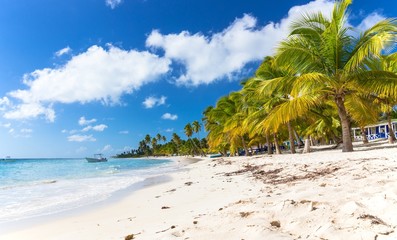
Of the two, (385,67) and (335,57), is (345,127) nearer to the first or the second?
(335,57)

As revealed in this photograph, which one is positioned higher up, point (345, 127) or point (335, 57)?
point (335, 57)

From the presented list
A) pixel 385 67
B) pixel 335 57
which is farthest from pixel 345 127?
pixel 385 67

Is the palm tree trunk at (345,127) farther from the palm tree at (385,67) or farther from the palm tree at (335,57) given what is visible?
the palm tree at (385,67)

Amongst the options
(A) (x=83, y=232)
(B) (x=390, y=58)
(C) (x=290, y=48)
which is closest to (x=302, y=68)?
(C) (x=290, y=48)

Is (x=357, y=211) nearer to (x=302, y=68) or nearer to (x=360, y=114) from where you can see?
(x=302, y=68)

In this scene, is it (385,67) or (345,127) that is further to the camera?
(385,67)

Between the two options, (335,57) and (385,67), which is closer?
(335,57)

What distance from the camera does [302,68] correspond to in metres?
13.6

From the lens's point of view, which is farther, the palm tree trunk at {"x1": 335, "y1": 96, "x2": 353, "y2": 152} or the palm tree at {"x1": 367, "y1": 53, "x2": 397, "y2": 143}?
the palm tree trunk at {"x1": 335, "y1": 96, "x2": 353, "y2": 152}

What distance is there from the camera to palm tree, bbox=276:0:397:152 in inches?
458

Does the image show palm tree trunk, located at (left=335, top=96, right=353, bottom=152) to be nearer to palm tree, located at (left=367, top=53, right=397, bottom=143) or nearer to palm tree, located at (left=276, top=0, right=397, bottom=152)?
palm tree, located at (left=276, top=0, right=397, bottom=152)

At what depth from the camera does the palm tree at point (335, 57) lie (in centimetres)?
1162

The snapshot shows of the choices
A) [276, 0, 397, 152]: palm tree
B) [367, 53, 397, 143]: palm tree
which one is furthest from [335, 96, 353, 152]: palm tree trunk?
[367, 53, 397, 143]: palm tree

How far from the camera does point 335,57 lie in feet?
41.3
